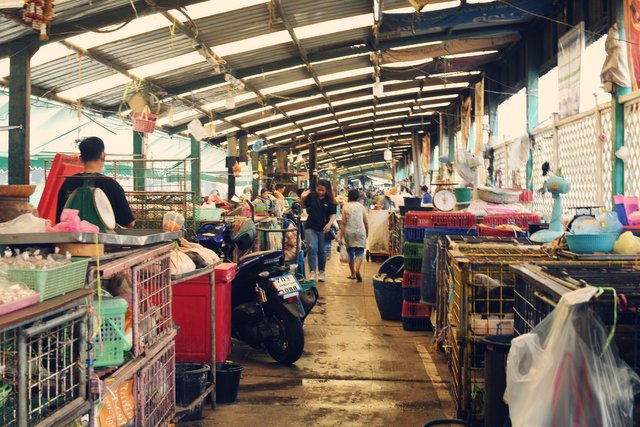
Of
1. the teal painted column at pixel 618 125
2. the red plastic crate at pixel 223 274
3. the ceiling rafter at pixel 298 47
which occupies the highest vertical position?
the ceiling rafter at pixel 298 47

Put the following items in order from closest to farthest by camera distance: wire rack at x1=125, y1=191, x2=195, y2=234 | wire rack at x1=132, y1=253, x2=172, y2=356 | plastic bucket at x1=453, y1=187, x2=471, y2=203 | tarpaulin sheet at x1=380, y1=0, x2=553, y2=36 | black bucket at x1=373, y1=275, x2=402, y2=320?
wire rack at x1=132, y1=253, x2=172, y2=356
wire rack at x1=125, y1=191, x2=195, y2=234
black bucket at x1=373, y1=275, x2=402, y2=320
plastic bucket at x1=453, y1=187, x2=471, y2=203
tarpaulin sheet at x1=380, y1=0, x2=553, y2=36

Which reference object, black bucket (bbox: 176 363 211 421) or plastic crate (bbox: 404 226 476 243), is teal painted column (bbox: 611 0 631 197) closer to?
plastic crate (bbox: 404 226 476 243)

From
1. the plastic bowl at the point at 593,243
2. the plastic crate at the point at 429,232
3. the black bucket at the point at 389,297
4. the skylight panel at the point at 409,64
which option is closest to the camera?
the plastic bowl at the point at 593,243

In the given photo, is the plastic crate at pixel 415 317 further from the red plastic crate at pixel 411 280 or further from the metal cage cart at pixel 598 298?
the metal cage cart at pixel 598 298

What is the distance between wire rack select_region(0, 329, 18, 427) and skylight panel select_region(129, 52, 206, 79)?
8.14 metres

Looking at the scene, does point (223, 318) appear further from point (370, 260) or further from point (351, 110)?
point (351, 110)

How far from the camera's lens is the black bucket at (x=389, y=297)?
7355mm

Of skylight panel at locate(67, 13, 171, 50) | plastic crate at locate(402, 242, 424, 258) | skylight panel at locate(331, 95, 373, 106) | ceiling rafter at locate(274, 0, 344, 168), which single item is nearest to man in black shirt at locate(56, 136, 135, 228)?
plastic crate at locate(402, 242, 424, 258)

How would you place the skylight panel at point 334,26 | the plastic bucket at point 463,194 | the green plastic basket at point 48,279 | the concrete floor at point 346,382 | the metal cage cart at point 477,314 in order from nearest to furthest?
the green plastic basket at point 48,279
the metal cage cart at point 477,314
the concrete floor at point 346,382
the plastic bucket at point 463,194
the skylight panel at point 334,26

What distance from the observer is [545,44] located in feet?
38.3

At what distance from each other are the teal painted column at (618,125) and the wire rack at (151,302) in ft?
20.1

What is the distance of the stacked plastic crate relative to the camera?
22.6 feet

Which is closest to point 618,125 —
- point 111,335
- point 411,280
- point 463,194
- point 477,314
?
point 463,194

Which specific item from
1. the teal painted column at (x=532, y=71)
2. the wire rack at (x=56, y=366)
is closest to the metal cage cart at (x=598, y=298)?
the wire rack at (x=56, y=366)
